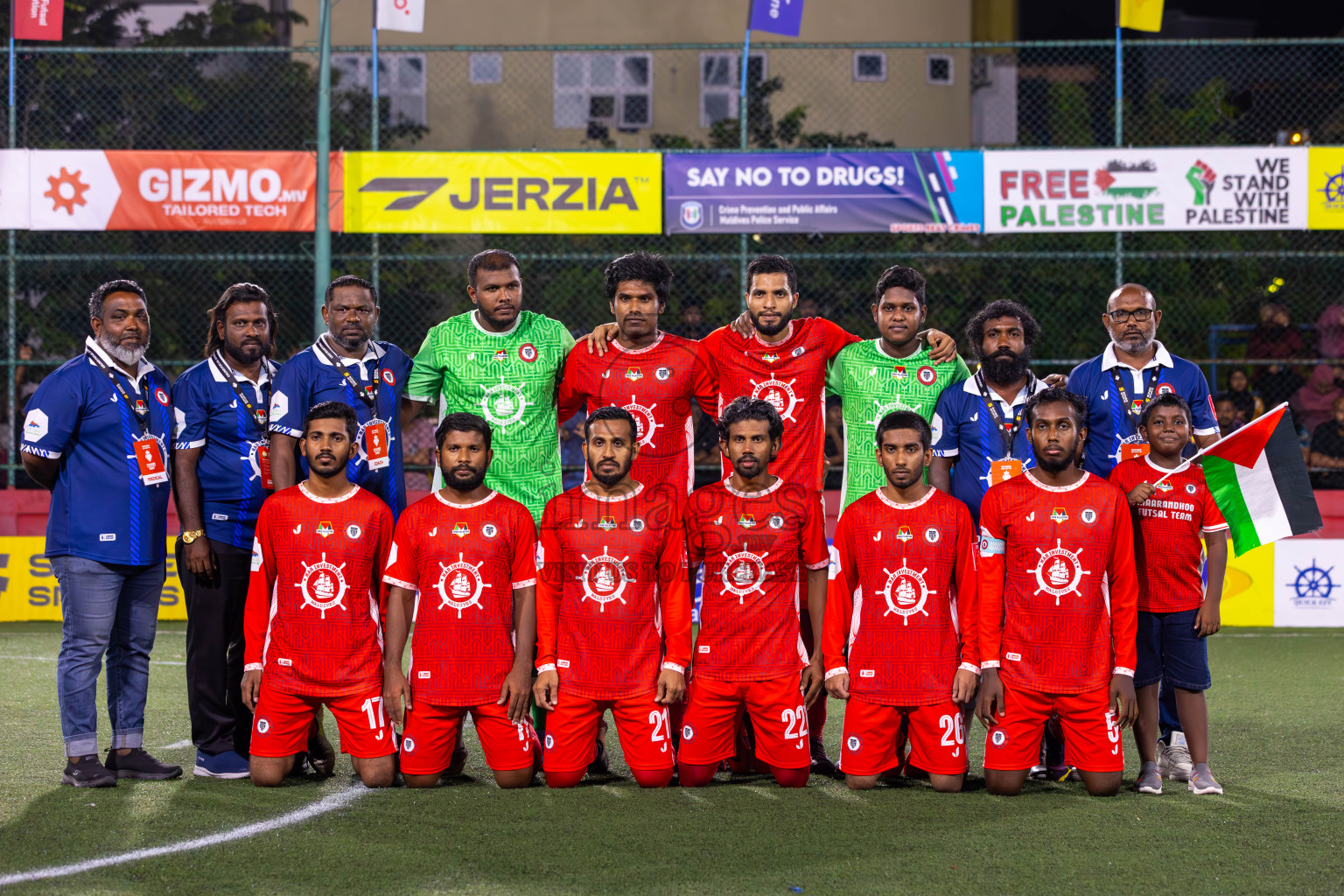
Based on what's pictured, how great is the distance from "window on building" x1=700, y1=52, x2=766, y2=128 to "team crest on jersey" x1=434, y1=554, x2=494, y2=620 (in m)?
15.7

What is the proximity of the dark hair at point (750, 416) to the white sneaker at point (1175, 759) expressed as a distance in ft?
6.78

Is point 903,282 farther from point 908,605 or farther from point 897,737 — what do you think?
point 897,737

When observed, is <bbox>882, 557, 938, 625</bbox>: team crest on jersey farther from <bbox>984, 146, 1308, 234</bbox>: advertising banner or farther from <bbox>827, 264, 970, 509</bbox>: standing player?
<bbox>984, 146, 1308, 234</bbox>: advertising banner

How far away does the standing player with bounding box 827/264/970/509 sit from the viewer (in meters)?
5.91

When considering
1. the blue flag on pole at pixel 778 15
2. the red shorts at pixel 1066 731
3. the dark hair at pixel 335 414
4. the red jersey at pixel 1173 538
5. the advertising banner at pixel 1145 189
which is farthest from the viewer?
the blue flag on pole at pixel 778 15

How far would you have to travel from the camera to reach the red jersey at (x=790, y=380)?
19.4 feet

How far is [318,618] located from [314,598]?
8cm

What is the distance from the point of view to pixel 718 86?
20500 millimetres

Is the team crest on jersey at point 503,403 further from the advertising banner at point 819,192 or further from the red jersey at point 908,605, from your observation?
the advertising banner at point 819,192

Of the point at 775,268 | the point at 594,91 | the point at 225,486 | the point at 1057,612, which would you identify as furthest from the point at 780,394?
the point at 594,91

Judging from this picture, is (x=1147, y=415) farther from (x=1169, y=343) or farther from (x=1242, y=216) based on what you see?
(x=1169, y=343)

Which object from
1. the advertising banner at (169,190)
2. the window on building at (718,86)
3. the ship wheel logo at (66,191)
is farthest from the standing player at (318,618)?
the window on building at (718,86)

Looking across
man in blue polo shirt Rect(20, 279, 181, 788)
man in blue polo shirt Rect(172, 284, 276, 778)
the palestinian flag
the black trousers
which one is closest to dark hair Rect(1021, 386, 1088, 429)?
the palestinian flag

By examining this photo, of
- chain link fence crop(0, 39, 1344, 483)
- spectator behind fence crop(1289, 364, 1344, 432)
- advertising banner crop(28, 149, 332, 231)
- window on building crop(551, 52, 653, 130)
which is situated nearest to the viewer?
advertising banner crop(28, 149, 332, 231)
